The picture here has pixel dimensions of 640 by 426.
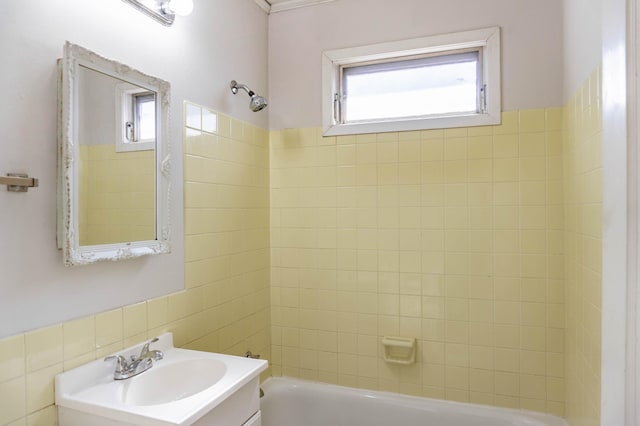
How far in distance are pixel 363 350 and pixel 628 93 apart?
188 centimetres

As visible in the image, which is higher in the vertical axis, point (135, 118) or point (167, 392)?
point (135, 118)

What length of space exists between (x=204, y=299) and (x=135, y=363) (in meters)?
0.52

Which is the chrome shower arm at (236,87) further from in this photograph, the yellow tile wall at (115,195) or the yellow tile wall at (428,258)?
the yellow tile wall at (115,195)

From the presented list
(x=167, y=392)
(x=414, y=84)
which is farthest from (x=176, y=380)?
(x=414, y=84)

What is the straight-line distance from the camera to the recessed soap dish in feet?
7.36

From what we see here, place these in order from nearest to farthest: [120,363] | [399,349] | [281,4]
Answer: [120,363], [399,349], [281,4]

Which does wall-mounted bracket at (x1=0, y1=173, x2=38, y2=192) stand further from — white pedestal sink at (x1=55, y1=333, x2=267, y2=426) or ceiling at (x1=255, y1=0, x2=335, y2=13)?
ceiling at (x1=255, y1=0, x2=335, y2=13)

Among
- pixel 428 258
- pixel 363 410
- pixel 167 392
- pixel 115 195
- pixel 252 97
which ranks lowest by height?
pixel 363 410

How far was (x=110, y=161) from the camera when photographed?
1.43 metres

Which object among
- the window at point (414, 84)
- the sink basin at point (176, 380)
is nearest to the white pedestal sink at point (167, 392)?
the sink basin at point (176, 380)

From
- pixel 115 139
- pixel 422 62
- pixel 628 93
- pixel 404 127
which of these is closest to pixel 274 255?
pixel 404 127

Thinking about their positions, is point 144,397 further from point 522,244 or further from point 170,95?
point 522,244

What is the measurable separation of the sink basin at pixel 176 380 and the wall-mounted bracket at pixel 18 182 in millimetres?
755

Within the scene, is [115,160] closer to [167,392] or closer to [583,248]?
[167,392]
